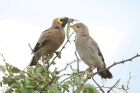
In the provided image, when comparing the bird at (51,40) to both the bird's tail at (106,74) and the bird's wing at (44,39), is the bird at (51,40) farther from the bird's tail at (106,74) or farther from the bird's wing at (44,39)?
the bird's tail at (106,74)

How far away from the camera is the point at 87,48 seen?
4195 mm

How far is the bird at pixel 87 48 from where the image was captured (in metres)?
4.11

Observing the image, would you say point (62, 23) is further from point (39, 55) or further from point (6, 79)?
point (6, 79)

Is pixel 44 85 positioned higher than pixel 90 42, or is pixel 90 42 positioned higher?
pixel 90 42

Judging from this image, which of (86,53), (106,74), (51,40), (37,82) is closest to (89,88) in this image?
(37,82)

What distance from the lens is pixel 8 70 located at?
6.22 feet

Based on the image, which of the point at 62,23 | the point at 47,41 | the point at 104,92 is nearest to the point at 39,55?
the point at 47,41

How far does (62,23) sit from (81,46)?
70 centimetres

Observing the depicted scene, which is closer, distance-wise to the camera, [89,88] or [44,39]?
[89,88]

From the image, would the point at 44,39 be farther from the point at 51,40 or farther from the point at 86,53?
the point at 86,53

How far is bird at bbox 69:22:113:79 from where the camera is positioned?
4109mm

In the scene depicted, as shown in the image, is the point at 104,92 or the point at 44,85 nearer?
the point at 44,85

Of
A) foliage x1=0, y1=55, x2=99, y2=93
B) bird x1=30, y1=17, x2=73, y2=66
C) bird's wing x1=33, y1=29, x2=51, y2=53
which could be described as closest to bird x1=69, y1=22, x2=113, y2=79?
bird x1=30, y1=17, x2=73, y2=66

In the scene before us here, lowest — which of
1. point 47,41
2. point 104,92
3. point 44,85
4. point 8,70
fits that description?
point 104,92
